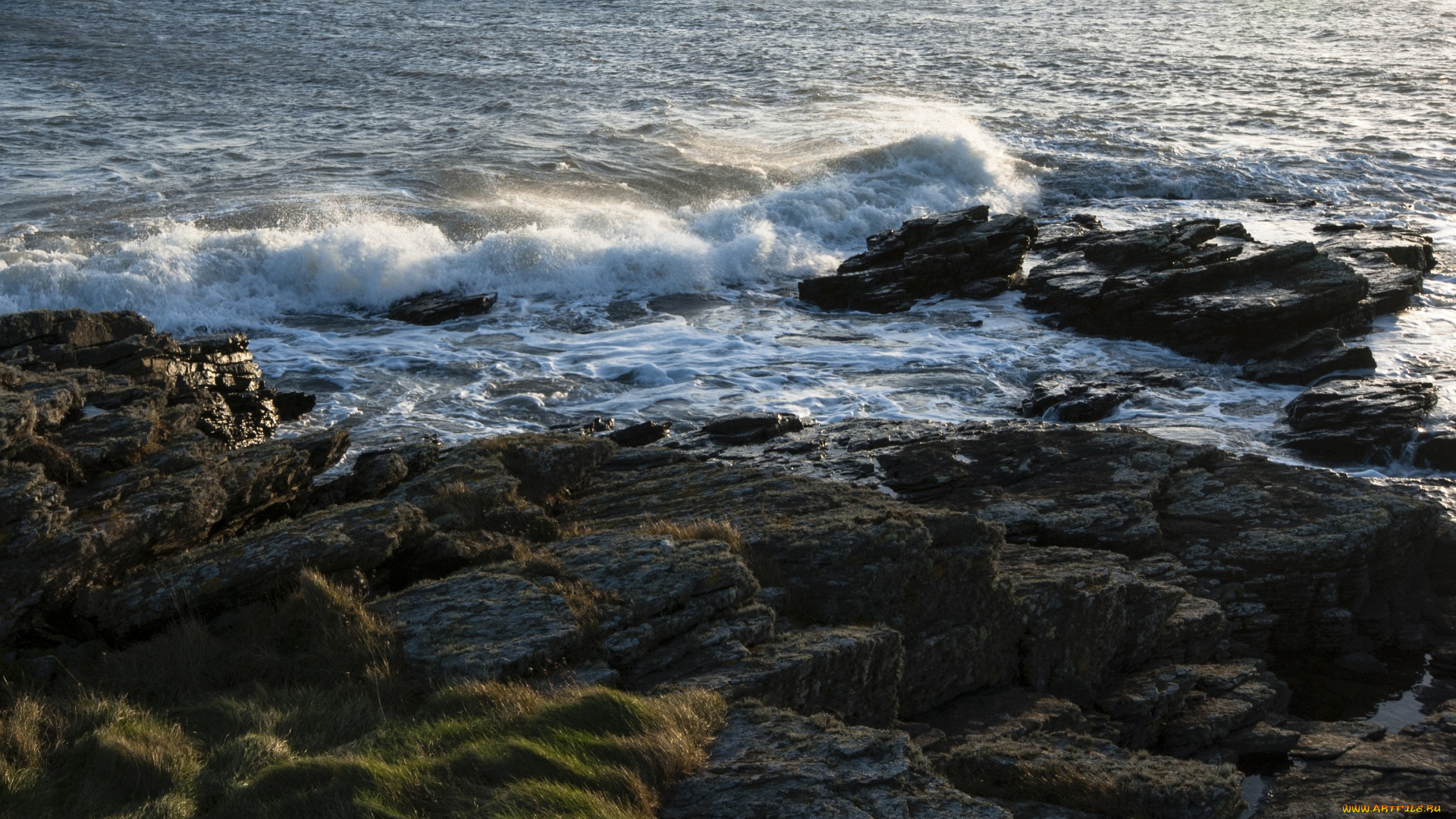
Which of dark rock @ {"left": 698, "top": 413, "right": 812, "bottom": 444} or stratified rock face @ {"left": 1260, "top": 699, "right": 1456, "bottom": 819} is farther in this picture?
dark rock @ {"left": 698, "top": 413, "right": 812, "bottom": 444}

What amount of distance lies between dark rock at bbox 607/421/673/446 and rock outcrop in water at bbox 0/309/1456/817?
9.25ft

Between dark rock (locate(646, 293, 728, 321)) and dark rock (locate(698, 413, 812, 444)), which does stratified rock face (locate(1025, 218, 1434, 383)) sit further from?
dark rock (locate(698, 413, 812, 444))

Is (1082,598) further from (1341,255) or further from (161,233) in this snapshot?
(161,233)

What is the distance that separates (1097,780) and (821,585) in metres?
2.33

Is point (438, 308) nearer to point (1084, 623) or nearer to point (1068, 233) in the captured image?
point (1068, 233)

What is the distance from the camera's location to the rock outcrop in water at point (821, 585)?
6371 mm

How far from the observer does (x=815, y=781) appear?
5.43 meters

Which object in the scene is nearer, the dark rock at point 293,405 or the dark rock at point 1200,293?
the dark rock at point 293,405

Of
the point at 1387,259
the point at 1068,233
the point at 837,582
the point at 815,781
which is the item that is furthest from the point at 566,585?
the point at 1068,233

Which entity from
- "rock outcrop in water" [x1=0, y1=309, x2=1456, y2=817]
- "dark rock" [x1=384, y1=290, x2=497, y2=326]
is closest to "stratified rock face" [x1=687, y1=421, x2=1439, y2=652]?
"rock outcrop in water" [x1=0, y1=309, x2=1456, y2=817]

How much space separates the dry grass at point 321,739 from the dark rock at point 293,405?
8914 millimetres

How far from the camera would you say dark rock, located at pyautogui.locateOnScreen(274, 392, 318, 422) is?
15227 millimetres

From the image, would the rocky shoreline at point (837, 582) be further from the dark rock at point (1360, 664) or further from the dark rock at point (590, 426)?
the dark rock at point (590, 426)

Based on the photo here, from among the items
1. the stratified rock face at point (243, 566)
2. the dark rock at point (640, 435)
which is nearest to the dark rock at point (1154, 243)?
the dark rock at point (640, 435)
